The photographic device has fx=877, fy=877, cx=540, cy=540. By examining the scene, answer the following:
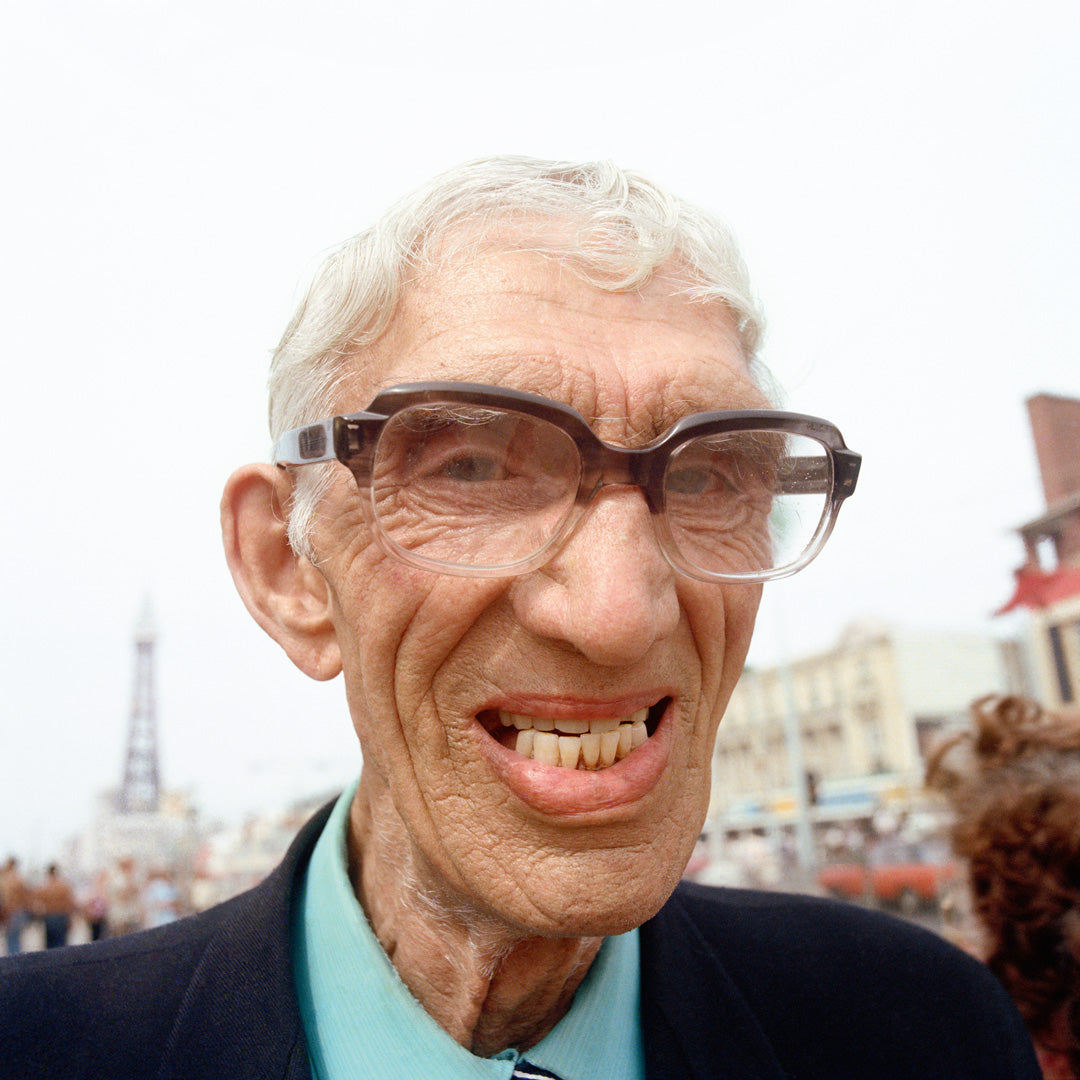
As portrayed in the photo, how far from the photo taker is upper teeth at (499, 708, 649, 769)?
1415 mm

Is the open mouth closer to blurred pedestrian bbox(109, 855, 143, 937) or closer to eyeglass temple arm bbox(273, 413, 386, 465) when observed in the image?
eyeglass temple arm bbox(273, 413, 386, 465)

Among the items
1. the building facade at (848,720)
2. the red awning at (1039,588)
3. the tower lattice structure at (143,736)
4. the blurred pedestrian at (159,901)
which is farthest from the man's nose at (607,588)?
the tower lattice structure at (143,736)

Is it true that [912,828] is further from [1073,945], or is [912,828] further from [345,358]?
[345,358]

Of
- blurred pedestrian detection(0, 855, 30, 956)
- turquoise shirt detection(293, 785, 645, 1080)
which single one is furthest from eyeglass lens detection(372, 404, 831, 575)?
blurred pedestrian detection(0, 855, 30, 956)

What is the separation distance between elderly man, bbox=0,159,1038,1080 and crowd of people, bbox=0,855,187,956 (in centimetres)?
730

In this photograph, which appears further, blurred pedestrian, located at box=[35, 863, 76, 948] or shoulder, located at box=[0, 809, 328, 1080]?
blurred pedestrian, located at box=[35, 863, 76, 948]

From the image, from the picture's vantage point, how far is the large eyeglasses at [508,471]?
1.40 m

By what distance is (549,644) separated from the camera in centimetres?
140

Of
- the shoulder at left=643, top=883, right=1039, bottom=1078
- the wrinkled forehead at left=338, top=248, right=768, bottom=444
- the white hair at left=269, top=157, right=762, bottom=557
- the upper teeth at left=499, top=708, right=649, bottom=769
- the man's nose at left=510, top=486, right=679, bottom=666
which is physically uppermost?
the white hair at left=269, top=157, right=762, bottom=557

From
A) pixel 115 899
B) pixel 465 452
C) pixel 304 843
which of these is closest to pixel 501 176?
pixel 465 452

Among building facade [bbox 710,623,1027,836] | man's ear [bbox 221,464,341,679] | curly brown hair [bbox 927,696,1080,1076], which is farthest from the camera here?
building facade [bbox 710,623,1027,836]

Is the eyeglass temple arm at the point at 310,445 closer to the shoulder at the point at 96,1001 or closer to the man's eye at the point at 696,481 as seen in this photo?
the man's eye at the point at 696,481

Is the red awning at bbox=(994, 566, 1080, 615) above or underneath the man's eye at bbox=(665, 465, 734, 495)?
underneath

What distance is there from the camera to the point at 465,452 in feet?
4.81
